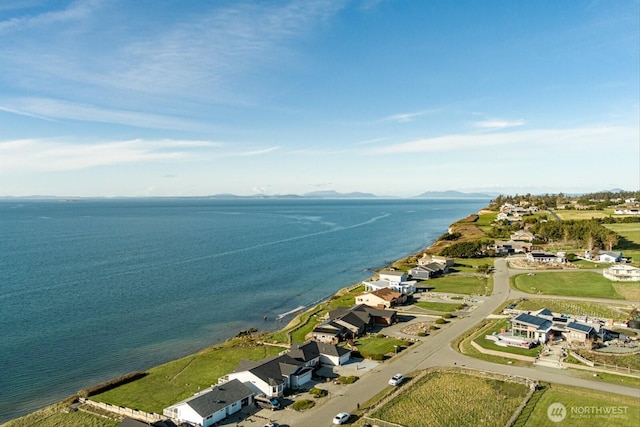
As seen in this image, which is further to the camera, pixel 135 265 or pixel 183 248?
pixel 183 248

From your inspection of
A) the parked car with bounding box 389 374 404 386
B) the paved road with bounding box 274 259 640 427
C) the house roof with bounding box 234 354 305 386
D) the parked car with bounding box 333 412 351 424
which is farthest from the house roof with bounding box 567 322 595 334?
the house roof with bounding box 234 354 305 386

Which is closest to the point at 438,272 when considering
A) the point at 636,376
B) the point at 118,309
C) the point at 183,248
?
the point at 636,376

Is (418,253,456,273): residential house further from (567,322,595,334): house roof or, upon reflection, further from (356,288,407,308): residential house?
(567,322,595,334): house roof

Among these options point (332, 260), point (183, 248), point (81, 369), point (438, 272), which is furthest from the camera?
point (183, 248)

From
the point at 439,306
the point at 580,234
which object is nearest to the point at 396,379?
the point at 439,306

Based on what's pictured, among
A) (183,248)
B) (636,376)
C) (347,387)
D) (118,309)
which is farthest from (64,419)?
(183,248)

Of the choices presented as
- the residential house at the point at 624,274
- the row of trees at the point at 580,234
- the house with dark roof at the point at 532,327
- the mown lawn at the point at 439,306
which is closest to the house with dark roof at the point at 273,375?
the house with dark roof at the point at 532,327

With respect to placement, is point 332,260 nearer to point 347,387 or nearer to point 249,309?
point 249,309

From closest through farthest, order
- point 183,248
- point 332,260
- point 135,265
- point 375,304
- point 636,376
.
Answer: point 636,376 < point 375,304 < point 135,265 < point 332,260 < point 183,248
